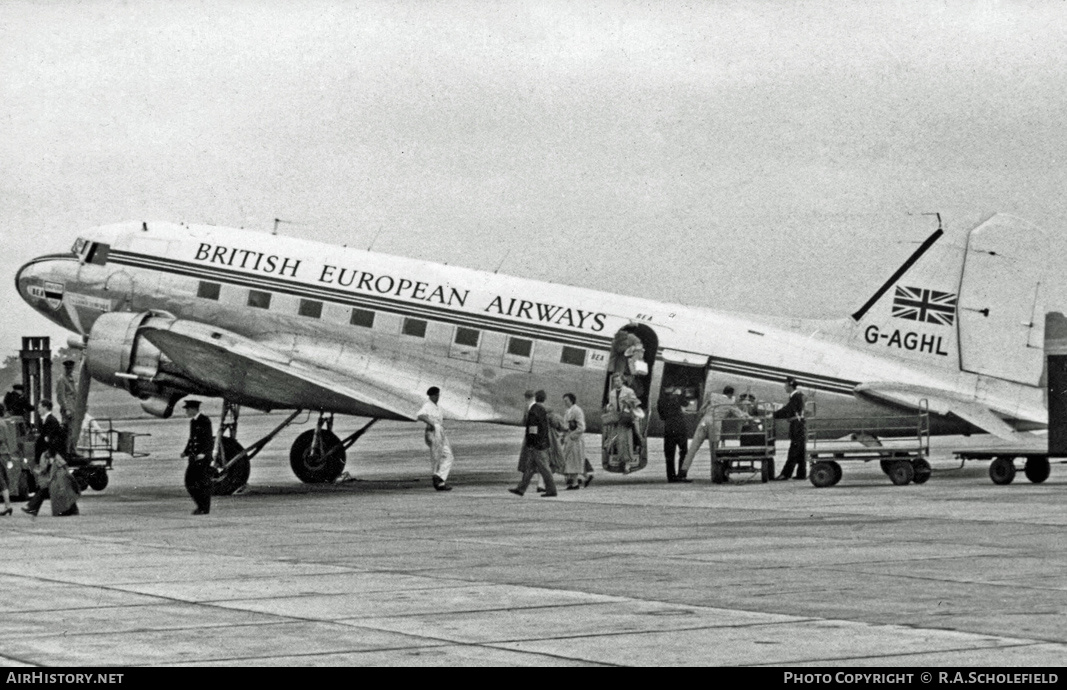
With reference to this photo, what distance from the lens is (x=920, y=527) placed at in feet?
57.7

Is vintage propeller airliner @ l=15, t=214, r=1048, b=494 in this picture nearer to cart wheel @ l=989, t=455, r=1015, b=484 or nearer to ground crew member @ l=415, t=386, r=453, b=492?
cart wheel @ l=989, t=455, r=1015, b=484

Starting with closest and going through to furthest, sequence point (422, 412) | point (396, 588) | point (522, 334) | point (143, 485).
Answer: point (396, 588) < point (422, 412) < point (522, 334) < point (143, 485)

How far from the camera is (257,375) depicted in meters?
26.1

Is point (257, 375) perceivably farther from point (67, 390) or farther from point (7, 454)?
point (67, 390)

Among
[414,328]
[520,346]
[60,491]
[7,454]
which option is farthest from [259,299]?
[60,491]

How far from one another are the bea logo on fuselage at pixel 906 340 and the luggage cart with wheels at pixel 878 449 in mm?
1249

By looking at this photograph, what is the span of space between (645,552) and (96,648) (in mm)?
6806

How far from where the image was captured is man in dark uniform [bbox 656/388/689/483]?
90.1 ft

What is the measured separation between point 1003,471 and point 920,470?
1265 mm

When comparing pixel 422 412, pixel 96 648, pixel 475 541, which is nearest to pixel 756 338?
pixel 422 412

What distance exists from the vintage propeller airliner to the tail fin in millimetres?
26

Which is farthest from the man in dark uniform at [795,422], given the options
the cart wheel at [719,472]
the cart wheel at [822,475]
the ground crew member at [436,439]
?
the ground crew member at [436,439]

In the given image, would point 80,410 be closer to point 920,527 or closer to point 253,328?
point 253,328

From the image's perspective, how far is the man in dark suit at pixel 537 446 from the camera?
80.0ft
